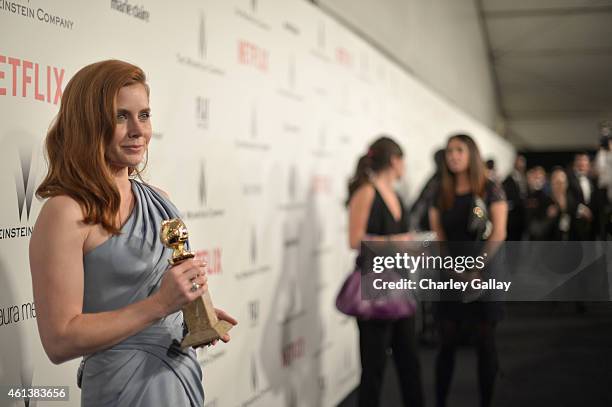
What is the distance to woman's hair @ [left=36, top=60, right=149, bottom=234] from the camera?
1229 millimetres

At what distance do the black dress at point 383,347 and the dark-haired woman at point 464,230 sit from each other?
175 mm

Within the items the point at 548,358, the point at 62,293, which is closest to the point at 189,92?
the point at 62,293

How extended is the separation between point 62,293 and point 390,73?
4.43 m

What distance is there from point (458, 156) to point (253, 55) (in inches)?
39.9

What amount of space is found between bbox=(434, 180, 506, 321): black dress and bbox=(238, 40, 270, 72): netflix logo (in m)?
1.00

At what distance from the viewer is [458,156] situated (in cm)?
318

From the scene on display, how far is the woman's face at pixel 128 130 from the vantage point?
1.30 m

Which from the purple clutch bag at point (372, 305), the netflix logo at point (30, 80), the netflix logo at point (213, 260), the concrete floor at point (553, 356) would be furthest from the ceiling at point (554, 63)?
the netflix logo at point (30, 80)

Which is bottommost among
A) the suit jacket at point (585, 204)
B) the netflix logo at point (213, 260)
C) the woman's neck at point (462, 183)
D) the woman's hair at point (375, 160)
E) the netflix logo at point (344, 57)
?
the netflix logo at point (213, 260)

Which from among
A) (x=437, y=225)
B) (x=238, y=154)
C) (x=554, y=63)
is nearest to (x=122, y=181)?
(x=238, y=154)

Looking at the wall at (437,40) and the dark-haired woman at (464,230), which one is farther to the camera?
the wall at (437,40)

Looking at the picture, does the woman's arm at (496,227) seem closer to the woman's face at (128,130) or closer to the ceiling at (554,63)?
the ceiling at (554,63)

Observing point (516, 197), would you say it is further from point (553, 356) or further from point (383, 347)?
point (383, 347)

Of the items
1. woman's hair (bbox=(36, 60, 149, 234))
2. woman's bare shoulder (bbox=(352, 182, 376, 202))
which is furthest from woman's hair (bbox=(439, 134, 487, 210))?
woman's hair (bbox=(36, 60, 149, 234))
